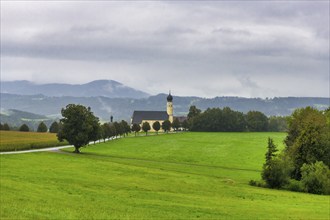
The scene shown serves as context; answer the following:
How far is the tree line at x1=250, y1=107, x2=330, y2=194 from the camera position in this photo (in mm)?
62188

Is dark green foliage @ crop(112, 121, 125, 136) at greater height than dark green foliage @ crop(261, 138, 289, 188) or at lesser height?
greater

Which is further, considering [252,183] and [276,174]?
[276,174]

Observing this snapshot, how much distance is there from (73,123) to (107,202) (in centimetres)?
5621

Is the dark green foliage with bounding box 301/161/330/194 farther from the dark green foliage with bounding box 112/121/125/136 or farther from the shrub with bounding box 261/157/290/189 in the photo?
the dark green foliage with bounding box 112/121/125/136

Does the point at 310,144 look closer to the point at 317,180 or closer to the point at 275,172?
the point at 317,180

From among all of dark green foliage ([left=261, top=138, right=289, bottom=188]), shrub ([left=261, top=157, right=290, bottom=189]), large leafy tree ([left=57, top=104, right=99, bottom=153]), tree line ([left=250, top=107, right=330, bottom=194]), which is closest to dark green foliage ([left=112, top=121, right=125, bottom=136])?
large leafy tree ([left=57, top=104, right=99, bottom=153])

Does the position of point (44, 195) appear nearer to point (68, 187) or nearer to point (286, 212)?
point (68, 187)

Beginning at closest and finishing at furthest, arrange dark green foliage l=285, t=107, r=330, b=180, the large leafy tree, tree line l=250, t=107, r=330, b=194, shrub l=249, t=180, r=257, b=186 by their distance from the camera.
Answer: shrub l=249, t=180, r=257, b=186, tree line l=250, t=107, r=330, b=194, dark green foliage l=285, t=107, r=330, b=180, the large leafy tree

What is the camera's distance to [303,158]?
71.5m

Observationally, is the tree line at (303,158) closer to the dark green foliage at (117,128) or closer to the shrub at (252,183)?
the shrub at (252,183)

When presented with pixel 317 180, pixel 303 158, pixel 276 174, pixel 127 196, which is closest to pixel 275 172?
pixel 276 174

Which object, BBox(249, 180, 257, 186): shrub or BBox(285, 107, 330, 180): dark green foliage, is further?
BBox(285, 107, 330, 180): dark green foliage

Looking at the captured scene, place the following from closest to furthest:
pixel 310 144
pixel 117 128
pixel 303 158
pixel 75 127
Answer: pixel 303 158 → pixel 310 144 → pixel 75 127 → pixel 117 128

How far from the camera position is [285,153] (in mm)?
72312
